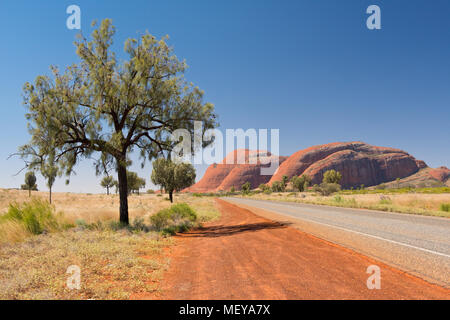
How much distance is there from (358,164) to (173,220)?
152059 millimetres

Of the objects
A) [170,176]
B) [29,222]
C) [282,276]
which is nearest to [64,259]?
[282,276]

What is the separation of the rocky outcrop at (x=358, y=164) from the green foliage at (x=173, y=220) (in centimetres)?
13304

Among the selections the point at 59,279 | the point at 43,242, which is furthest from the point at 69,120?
the point at 59,279

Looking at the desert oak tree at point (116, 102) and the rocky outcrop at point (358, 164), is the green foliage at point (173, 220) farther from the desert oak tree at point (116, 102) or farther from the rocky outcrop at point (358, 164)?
the rocky outcrop at point (358, 164)

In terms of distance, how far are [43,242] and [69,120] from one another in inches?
254

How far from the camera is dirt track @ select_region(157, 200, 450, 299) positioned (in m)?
3.91

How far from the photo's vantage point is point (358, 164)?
143m

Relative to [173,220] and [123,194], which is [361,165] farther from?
[123,194]

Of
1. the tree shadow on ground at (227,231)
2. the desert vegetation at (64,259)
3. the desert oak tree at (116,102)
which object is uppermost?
the desert oak tree at (116,102)

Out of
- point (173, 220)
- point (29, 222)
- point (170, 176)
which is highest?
point (170, 176)

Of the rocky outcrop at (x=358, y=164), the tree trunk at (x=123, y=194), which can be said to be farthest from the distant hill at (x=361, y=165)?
the tree trunk at (x=123, y=194)

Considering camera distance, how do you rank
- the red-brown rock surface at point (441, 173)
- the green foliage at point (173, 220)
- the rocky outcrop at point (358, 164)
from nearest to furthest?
1. the green foliage at point (173, 220)
2. the rocky outcrop at point (358, 164)
3. the red-brown rock surface at point (441, 173)

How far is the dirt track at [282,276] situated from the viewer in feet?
12.8
